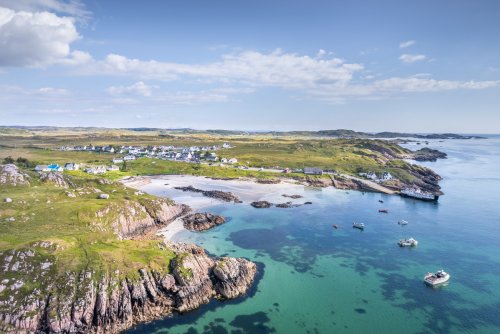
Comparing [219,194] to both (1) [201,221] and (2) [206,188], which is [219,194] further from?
(1) [201,221]

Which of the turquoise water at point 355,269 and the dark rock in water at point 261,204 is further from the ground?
the dark rock in water at point 261,204

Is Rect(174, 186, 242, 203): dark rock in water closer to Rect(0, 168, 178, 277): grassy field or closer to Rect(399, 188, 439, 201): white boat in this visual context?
Rect(0, 168, 178, 277): grassy field

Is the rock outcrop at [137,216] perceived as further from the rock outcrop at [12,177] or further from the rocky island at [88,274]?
the rock outcrop at [12,177]

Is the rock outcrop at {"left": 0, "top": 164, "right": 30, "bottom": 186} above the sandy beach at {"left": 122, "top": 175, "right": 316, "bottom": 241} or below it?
above

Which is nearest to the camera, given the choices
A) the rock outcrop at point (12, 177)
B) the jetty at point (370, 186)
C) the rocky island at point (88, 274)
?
the rocky island at point (88, 274)

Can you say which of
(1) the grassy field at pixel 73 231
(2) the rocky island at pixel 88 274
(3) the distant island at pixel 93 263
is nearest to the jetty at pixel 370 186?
(3) the distant island at pixel 93 263

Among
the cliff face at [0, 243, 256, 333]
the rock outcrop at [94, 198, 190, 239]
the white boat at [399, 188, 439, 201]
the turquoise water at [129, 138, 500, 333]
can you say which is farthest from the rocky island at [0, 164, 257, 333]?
the white boat at [399, 188, 439, 201]

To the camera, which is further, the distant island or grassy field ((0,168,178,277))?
grassy field ((0,168,178,277))
